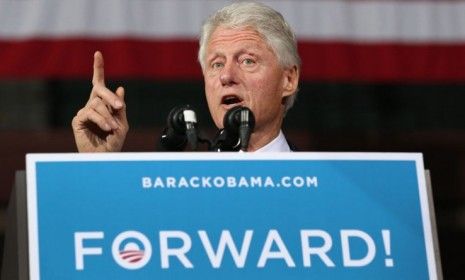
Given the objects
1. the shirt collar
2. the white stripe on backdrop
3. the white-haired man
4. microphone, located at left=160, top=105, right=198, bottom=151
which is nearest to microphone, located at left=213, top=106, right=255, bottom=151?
microphone, located at left=160, top=105, right=198, bottom=151

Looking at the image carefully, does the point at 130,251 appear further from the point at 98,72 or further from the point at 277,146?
the point at 277,146

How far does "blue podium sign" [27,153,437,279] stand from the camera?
7.30ft

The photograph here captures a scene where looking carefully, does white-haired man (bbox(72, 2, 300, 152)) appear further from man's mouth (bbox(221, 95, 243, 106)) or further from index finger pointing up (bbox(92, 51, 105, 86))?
index finger pointing up (bbox(92, 51, 105, 86))

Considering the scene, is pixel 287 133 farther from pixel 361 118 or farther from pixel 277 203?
pixel 277 203

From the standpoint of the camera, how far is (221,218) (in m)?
2.28

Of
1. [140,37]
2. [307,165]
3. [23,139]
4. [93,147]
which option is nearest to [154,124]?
[23,139]

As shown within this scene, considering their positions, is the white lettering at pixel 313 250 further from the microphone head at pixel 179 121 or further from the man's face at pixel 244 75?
the man's face at pixel 244 75

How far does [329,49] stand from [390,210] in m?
3.68

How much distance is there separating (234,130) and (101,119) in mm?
253

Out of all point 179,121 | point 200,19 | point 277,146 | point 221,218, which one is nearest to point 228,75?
point 277,146

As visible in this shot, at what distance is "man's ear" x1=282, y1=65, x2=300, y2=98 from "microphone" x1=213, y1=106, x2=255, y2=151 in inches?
26.8

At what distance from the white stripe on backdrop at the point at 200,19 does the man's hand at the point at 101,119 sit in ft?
9.55

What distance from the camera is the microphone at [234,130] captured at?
2.63 m

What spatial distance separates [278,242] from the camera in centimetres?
228
